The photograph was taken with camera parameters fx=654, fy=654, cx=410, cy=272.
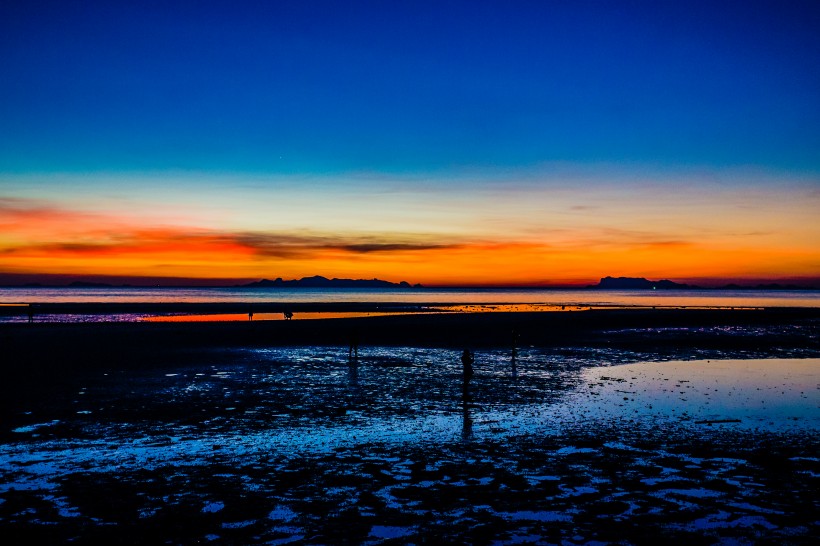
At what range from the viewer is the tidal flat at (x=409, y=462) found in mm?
9789

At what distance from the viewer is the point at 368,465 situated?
1320cm

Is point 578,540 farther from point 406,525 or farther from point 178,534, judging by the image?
point 178,534

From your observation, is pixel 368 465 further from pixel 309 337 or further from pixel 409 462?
pixel 309 337

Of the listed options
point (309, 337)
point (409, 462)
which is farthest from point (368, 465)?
point (309, 337)

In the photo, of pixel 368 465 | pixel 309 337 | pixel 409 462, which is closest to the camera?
pixel 368 465

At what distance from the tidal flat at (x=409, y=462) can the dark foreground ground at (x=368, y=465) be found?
50 millimetres

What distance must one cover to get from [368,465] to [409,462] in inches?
33.6

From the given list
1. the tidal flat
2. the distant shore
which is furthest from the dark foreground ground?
the distant shore

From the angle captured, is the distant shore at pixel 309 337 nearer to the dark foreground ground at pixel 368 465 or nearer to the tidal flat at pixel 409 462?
the dark foreground ground at pixel 368 465

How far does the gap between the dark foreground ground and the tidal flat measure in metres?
0.05

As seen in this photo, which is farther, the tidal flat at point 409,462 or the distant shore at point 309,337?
the distant shore at point 309,337

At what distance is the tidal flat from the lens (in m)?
9.79

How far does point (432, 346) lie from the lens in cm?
4256

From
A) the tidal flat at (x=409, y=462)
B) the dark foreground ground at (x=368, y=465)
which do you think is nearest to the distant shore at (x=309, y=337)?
the dark foreground ground at (x=368, y=465)
